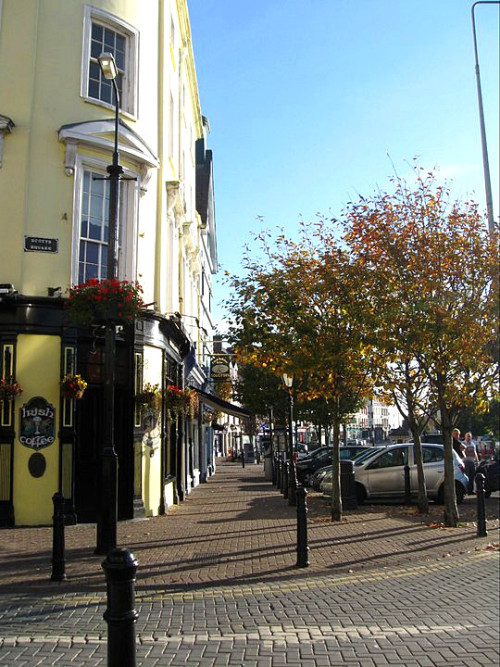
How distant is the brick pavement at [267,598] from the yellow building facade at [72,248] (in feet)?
5.24

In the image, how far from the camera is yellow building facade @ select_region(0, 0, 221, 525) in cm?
1344

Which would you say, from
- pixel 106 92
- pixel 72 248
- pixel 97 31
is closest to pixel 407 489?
pixel 72 248

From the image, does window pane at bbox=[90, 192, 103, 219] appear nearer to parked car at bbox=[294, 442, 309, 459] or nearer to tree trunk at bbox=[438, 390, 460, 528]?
tree trunk at bbox=[438, 390, 460, 528]

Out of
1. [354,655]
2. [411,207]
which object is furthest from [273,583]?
[411,207]

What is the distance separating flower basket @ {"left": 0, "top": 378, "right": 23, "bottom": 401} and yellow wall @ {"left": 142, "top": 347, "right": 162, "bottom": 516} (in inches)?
109

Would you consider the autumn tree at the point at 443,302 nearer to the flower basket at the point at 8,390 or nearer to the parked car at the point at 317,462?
the flower basket at the point at 8,390

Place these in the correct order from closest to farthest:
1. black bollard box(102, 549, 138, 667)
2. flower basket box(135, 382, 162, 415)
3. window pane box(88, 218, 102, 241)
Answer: black bollard box(102, 549, 138, 667) < flower basket box(135, 382, 162, 415) < window pane box(88, 218, 102, 241)

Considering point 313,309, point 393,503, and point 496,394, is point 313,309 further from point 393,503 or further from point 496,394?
point 393,503

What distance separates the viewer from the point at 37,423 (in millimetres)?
13422

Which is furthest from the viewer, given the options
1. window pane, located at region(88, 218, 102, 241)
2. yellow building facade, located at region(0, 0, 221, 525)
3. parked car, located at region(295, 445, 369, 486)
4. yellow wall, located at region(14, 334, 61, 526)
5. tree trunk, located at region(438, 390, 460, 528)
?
parked car, located at region(295, 445, 369, 486)

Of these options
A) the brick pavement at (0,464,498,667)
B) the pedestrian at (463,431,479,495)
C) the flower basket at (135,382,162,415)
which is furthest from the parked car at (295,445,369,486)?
the brick pavement at (0,464,498,667)

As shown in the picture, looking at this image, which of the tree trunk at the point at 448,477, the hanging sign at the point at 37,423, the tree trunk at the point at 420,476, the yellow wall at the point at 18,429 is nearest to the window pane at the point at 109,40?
the yellow wall at the point at 18,429

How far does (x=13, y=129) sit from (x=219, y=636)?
11585mm

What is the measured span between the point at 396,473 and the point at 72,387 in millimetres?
8823
